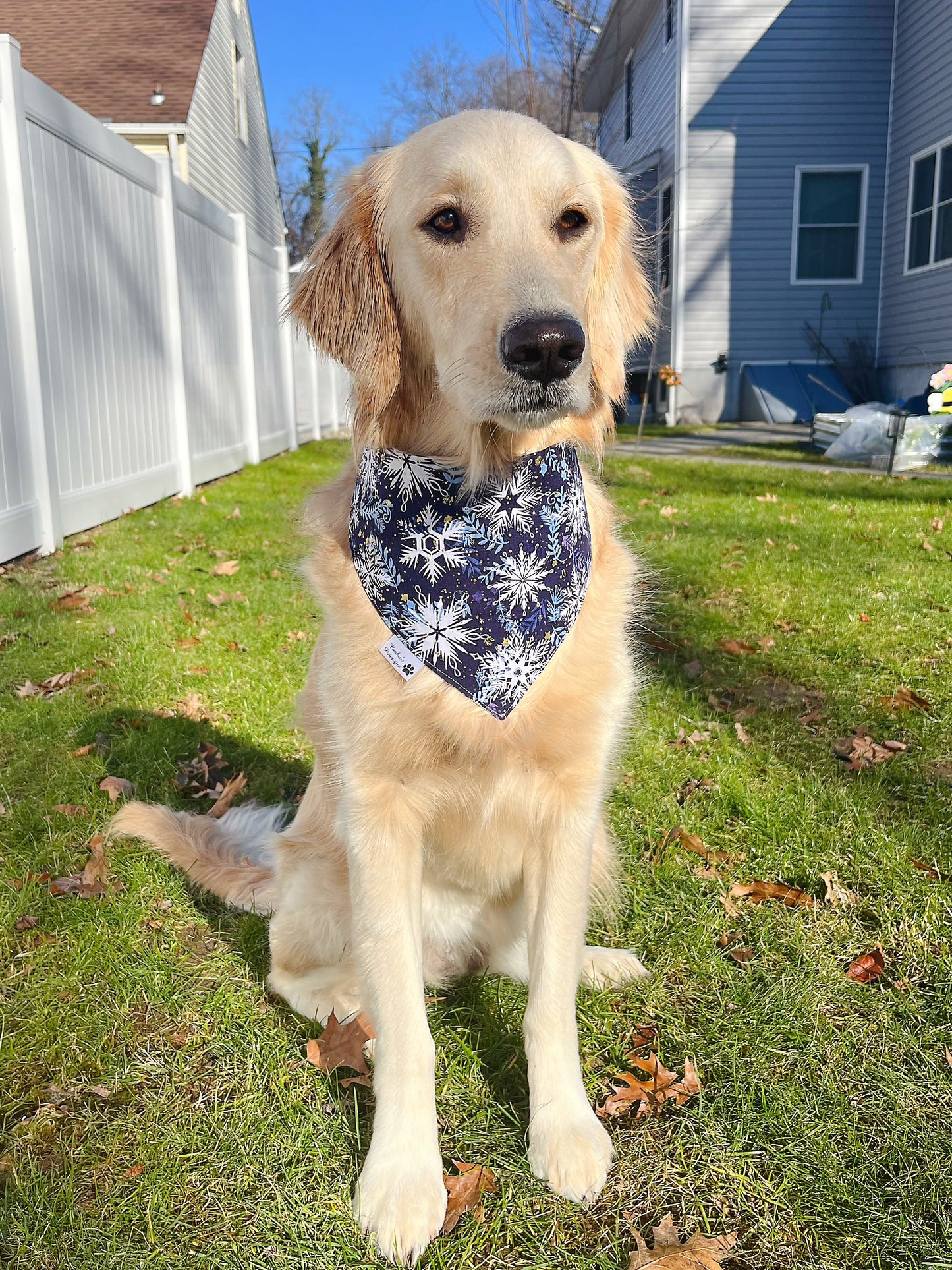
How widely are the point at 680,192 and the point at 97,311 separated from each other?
11.3 m

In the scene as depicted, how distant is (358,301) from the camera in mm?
2031

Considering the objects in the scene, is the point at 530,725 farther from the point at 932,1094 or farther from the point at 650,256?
the point at 650,256

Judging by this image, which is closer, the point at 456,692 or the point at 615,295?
the point at 456,692

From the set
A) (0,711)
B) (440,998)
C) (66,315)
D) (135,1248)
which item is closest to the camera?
(135,1248)

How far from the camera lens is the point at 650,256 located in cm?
247

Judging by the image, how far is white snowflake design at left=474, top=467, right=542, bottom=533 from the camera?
1.98 m

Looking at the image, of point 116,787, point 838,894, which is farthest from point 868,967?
point 116,787

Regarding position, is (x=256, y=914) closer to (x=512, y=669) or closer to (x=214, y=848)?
(x=214, y=848)

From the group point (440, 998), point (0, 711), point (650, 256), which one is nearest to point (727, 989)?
point (440, 998)

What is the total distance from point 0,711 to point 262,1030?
2060 mm

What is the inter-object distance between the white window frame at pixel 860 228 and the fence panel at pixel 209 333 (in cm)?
920

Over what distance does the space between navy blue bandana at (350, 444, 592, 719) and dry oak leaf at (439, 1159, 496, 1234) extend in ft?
3.00

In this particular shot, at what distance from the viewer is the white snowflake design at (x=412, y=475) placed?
1.99 meters

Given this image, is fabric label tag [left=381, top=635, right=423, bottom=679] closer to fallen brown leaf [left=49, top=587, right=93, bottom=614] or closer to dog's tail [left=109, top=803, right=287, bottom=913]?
dog's tail [left=109, top=803, right=287, bottom=913]
